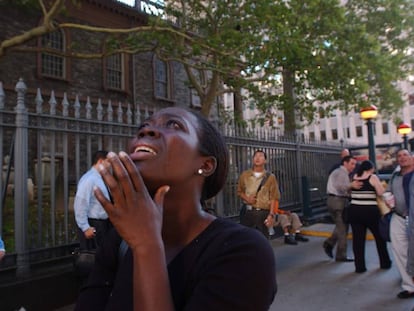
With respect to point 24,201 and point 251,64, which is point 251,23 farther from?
point 24,201

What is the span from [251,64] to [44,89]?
804cm

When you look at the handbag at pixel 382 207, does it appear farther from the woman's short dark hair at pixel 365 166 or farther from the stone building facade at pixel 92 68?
the stone building facade at pixel 92 68

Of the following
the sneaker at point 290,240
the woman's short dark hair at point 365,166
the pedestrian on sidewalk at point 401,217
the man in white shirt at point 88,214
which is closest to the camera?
the man in white shirt at point 88,214

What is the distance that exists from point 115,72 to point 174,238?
1726 centimetres

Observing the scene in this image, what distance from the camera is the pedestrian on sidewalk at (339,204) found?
7.25 m

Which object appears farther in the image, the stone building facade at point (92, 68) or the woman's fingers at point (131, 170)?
the stone building facade at point (92, 68)

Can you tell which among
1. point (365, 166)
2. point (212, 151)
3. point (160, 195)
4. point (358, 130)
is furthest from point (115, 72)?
point (358, 130)

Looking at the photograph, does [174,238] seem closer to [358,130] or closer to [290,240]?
[290,240]

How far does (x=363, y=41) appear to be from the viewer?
12.9 m

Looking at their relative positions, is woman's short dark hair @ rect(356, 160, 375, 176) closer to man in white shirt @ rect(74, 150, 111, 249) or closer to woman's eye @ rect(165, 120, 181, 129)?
man in white shirt @ rect(74, 150, 111, 249)

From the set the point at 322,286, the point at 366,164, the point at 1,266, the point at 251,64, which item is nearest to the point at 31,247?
the point at 1,266

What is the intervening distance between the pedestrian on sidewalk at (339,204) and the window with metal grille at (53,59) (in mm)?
11538

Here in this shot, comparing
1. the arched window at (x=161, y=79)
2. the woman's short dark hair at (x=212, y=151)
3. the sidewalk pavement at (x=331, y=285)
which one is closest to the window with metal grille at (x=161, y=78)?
the arched window at (x=161, y=79)

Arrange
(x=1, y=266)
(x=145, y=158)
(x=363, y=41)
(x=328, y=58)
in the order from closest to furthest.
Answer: (x=145, y=158) → (x=1, y=266) → (x=328, y=58) → (x=363, y=41)
